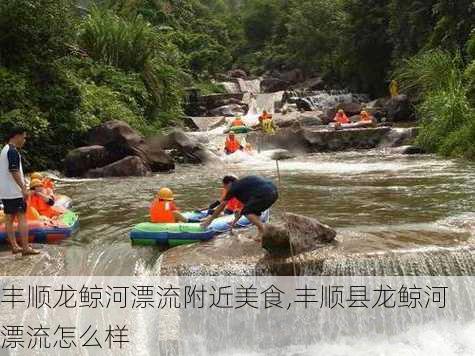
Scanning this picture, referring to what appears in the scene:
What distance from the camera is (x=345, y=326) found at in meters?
6.56

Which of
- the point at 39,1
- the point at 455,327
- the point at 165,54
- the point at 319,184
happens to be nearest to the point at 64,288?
the point at 455,327

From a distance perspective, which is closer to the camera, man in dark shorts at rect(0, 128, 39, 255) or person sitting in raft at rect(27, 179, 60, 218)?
man in dark shorts at rect(0, 128, 39, 255)

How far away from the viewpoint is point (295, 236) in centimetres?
671

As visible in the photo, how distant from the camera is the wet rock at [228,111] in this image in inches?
1241

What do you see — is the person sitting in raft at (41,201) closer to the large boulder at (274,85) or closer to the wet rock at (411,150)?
the wet rock at (411,150)

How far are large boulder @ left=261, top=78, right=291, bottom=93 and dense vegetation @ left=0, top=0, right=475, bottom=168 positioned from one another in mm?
5702

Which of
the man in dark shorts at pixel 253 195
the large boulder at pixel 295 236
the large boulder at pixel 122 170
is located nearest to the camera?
the large boulder at pixel 295 236

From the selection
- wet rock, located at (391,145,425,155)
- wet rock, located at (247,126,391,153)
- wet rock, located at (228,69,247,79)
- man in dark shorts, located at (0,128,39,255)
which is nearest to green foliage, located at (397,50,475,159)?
wet rock, located at (391,145,425,155)

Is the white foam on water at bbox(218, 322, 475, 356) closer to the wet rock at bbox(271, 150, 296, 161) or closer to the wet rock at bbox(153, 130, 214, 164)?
the wet rock at bbox(153, 130, 214, 164)

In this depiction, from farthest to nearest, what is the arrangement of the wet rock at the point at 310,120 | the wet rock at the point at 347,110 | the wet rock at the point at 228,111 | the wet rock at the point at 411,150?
the wet rock at the point at 228,111 → the wet rock at the point at 347,110 → the wet rock at the point at 310,120 → the wet rock at the point at 411,150

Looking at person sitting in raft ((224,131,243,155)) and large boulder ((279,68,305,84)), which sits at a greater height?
large boulder ((279,68,305,84))

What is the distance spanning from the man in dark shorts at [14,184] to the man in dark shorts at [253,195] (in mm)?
2187

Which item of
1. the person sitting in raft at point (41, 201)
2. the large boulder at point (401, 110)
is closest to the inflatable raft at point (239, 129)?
the large boulder at point (401, 110)

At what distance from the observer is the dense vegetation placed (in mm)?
15258
